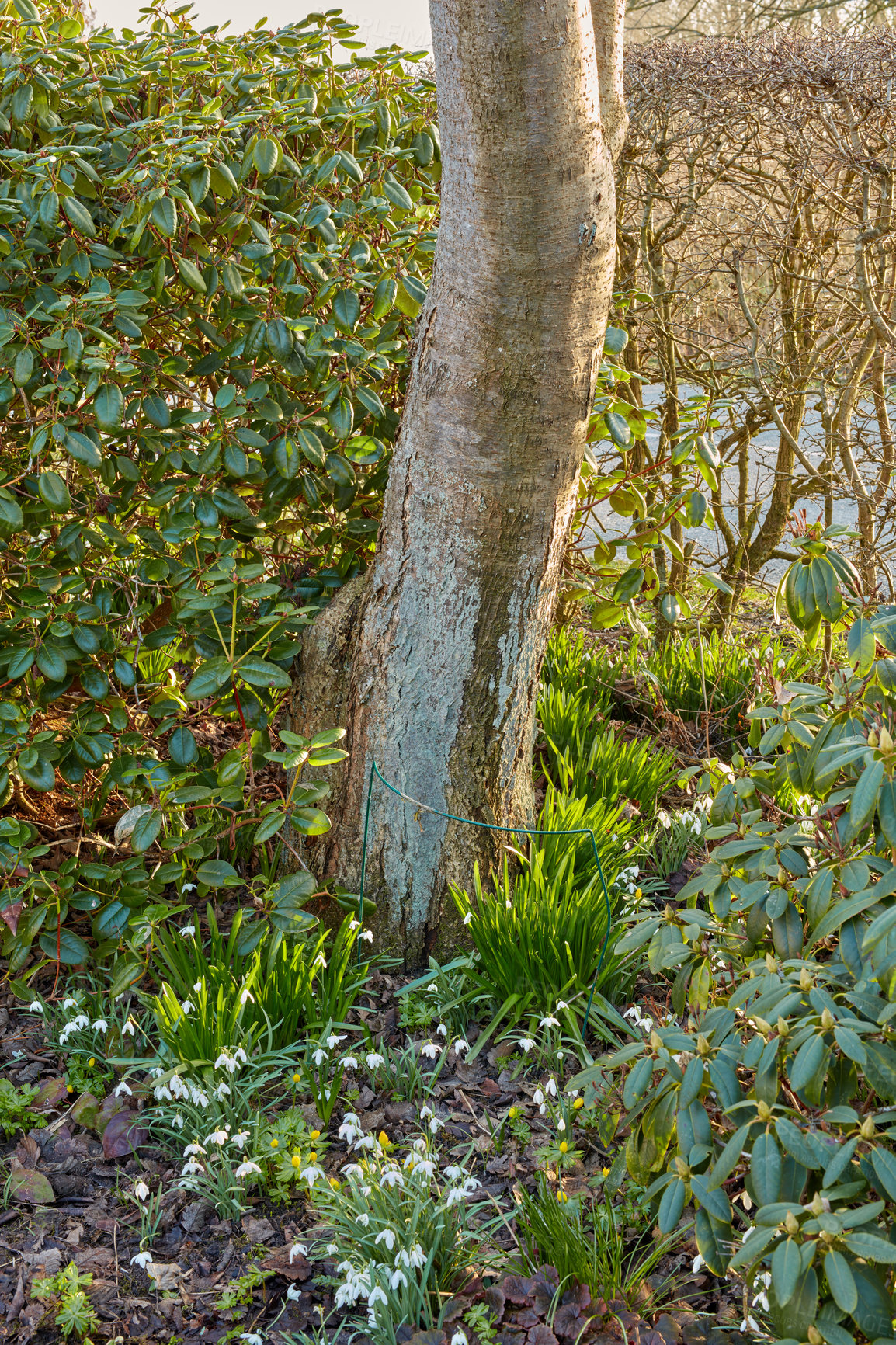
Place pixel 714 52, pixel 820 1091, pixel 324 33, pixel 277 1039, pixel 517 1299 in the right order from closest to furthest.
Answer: pixel 820 1091 < pixel 517 1299 < pixel 277 1039 < pixel 324 33 < pixel 714 52

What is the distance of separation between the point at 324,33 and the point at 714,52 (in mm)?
1847

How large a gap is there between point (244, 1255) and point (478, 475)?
5.57ft

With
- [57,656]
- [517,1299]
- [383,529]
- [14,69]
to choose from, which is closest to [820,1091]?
[517,1299]

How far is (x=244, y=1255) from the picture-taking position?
1.89m

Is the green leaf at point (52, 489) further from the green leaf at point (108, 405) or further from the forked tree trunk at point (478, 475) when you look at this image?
the forked tree trunk at point (478, 475)

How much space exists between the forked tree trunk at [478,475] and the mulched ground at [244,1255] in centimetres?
57

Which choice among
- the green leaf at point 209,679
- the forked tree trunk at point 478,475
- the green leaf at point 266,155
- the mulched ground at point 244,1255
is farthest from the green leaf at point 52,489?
the mulched ground at point 244,1255

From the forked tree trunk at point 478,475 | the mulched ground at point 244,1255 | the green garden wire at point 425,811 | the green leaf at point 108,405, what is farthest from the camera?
the green garden wire at point 425,811

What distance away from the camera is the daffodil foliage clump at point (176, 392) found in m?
2.38

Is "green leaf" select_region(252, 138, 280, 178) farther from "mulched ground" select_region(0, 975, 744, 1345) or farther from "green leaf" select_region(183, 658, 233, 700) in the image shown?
"mulched ground" select_region(0, 975, 744, 1345)

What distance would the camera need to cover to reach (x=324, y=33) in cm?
279

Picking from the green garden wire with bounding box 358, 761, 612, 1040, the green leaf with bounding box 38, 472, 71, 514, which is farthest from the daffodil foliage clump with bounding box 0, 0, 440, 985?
the green garden wire with bounding box 358, 761, 612, 1040

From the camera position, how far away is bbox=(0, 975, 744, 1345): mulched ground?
1659mm

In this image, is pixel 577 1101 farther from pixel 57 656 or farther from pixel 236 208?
pixel 236 208
